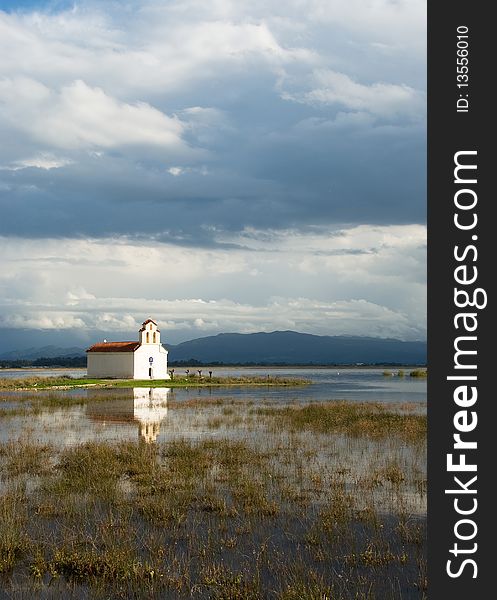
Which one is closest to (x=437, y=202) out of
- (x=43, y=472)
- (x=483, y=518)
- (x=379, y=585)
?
(x=483, y=518)

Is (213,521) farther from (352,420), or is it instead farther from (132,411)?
(132,411)

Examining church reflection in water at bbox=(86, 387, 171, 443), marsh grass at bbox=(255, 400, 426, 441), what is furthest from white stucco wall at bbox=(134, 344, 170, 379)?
marsh grass at bbox=(255, 400, 426, 441)

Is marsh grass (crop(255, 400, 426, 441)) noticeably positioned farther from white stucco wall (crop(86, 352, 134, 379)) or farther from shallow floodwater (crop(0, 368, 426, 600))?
white stucco wall (crop(86, 352, 134, 379))

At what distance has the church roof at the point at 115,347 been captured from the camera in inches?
3642

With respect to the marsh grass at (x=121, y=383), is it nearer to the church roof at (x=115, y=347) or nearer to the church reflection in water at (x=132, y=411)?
the church roof at (x=115, y=347)

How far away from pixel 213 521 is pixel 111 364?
265 ft

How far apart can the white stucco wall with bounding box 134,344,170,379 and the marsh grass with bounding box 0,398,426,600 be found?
63739 millimetres

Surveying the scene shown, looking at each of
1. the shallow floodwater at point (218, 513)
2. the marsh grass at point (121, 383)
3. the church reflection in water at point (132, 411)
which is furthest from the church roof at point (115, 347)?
the shallow floodwater at point (218, 513)

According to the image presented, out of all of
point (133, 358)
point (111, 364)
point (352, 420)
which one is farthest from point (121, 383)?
point (352, 420)

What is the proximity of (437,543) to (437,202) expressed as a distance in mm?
5788

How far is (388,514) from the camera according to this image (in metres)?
17.4

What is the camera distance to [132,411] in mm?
46875

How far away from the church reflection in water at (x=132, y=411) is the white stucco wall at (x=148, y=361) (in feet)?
82.9

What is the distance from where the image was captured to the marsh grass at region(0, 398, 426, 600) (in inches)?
497
